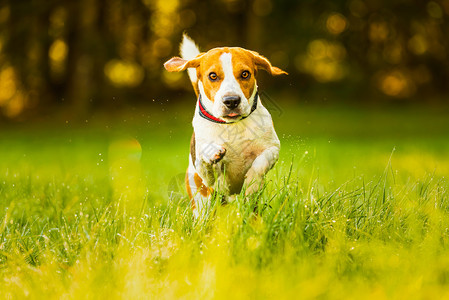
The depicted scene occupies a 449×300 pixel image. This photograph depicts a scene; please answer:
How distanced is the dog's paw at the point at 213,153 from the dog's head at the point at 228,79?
0.60ft

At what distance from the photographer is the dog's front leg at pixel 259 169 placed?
296cm

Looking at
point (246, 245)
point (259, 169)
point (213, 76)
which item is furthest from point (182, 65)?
point (246, 245)

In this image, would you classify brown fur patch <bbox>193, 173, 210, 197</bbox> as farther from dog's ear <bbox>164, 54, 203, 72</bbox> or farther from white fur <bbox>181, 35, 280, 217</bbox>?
dog's ear <bbox>164, 54, 203, 72</bbox>

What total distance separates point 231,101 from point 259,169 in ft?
1.42

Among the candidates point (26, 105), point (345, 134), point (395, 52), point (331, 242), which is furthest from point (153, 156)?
point (395, 52)

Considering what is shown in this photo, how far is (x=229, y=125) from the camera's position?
3.09 metres

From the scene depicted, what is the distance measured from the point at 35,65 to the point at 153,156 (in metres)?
7.30

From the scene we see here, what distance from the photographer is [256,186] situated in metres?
2.99

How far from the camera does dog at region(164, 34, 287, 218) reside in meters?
2.88

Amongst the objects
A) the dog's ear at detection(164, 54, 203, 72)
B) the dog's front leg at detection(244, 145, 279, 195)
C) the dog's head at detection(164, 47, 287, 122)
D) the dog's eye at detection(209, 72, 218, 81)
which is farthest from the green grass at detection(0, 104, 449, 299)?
the dog's ear at detection(164, 54, 203, 72)

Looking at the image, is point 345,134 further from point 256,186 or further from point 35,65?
point 35,65

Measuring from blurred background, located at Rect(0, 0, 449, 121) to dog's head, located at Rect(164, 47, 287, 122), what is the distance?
8560 millimetres

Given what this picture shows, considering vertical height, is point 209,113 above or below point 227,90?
below

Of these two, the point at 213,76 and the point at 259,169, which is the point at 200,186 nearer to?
the point at 259,169
